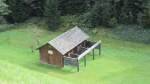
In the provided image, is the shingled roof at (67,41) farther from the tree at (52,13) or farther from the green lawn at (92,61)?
the tree at (52,13)

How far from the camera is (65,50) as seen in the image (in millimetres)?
32844

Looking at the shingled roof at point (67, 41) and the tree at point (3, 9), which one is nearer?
the shingled roof at point (67, 41)

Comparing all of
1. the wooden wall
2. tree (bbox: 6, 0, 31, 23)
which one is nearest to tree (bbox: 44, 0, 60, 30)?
tree (bbox: 6, 0, 31, 23)

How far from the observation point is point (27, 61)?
1366 inches

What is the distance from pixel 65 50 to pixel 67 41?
1455 mm

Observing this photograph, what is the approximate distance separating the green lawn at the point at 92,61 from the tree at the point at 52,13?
1.08m

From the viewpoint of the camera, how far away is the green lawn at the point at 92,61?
1174 inches

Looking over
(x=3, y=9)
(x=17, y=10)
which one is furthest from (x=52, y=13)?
(x=3, y=9)

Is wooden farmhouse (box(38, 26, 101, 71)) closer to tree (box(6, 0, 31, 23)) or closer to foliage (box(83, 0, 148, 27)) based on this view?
foliage (box(83, 0, 148, 27))

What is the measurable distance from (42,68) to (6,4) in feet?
50.9

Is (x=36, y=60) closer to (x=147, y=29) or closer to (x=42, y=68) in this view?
(x=42, y=68)

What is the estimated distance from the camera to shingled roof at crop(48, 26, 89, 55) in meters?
32.9

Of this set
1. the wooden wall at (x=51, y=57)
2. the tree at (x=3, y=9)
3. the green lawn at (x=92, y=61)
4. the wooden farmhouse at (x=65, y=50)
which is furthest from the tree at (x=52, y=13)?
the wooden wall at (x=51, y=57)

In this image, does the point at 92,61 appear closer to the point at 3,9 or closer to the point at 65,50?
the point at 65,50
